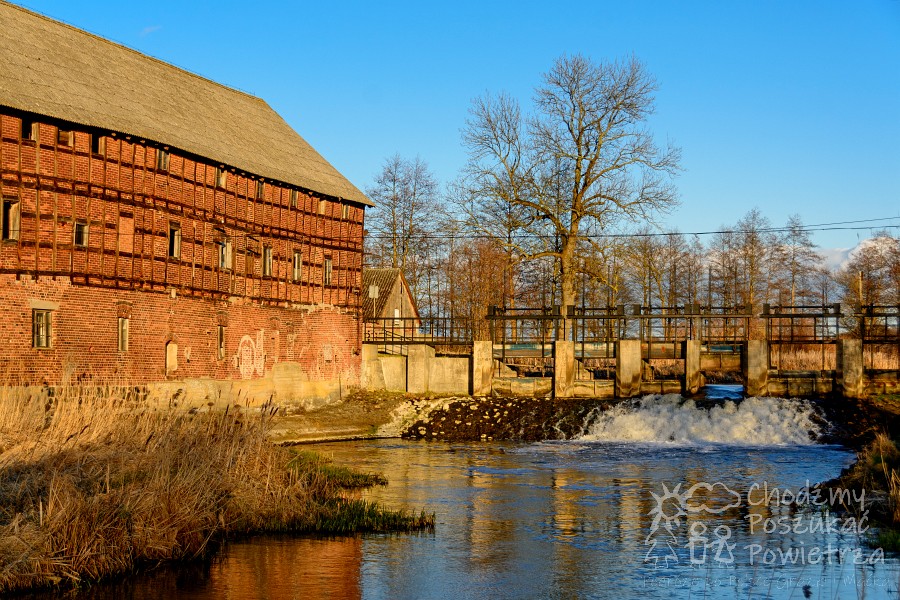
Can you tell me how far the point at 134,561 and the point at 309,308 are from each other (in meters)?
26.5

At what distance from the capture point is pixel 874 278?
70.3 meters

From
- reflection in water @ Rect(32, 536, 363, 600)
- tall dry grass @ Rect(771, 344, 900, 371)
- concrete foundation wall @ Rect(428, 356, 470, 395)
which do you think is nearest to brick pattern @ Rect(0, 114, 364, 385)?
concrete foundation wall @ Rect(428, 356, 470, 395)

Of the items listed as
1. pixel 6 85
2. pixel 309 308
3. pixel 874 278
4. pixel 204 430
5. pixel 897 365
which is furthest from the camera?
pixel 874 278

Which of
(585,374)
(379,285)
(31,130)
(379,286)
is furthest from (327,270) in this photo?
(379,285)

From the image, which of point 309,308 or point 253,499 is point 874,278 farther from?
point 253,499

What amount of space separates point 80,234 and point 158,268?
332 cm

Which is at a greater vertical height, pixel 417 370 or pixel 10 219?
pixel 10 219

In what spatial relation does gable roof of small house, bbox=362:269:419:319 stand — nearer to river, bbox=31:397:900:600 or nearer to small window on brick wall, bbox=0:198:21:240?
river, bbox=31:397:900:600

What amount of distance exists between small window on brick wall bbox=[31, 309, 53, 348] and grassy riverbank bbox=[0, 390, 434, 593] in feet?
33.9

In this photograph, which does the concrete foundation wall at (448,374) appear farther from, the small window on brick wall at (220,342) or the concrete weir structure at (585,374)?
the small window on brick wall at (220,342)

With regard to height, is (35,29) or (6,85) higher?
(35,29)

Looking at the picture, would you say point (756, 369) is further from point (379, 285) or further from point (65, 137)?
point (379, 285)

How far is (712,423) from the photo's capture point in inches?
1394

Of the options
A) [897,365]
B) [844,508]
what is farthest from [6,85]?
[897,365]
